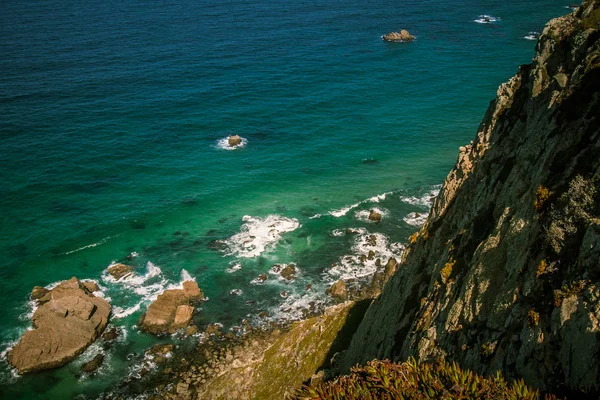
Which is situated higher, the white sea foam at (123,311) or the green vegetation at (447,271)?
the green vegetation at (447,271)

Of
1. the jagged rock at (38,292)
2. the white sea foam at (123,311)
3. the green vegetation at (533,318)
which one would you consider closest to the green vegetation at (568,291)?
the green vegetation at (533,318)

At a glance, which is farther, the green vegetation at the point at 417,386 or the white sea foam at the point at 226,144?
the white sea foam at the point at 226,144

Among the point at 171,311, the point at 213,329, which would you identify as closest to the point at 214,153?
the point at 171,311

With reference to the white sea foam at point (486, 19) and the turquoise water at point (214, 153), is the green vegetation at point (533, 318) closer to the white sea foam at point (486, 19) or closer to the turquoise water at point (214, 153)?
the turquoise water at point (214, 153)

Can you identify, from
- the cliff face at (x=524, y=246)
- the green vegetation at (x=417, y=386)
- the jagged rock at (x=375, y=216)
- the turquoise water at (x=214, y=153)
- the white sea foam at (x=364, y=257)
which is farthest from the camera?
the jagged rock at (x=375, y=216)

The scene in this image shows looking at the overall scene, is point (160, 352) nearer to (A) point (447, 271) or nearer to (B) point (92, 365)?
(B) point (92, 365)

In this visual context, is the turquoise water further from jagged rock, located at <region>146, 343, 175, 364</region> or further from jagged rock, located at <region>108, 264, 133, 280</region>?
jagged rock, located at <region>146, 343, 175, 364</region>

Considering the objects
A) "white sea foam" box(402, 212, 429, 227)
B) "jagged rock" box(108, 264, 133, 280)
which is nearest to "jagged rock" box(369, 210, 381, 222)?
"white sea foam" box(402, 212, 429, 227)

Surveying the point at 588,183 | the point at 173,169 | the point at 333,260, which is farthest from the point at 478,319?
the point at 173,169
